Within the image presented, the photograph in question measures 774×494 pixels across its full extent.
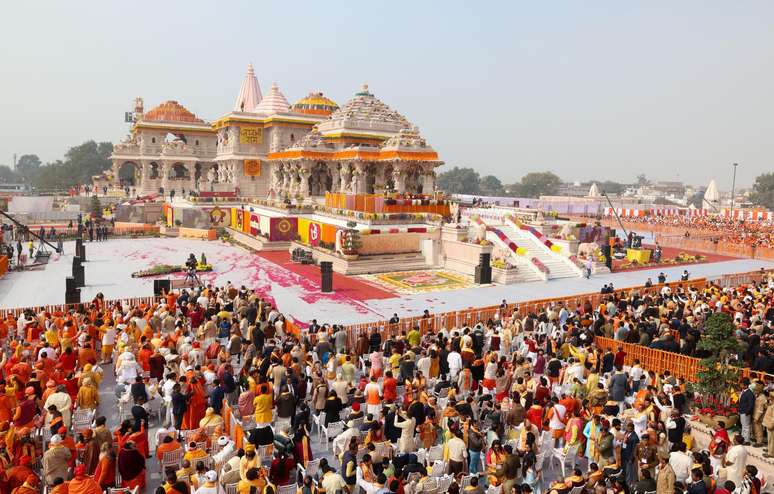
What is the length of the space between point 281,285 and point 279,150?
30941mm

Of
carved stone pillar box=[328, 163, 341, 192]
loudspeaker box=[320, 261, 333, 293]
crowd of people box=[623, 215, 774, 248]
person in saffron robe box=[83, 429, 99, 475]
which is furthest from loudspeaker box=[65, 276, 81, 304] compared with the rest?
crowd of people box=[623, 215, 774, 248]

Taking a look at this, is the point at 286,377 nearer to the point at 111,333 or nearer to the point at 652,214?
the point at 111,333

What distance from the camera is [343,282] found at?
994 inches

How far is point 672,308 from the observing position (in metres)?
17.0

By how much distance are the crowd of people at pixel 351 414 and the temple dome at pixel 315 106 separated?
1697 inches

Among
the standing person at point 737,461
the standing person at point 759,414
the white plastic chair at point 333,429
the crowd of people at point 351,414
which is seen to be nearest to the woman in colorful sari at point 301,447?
the crowd of people at point 351,414

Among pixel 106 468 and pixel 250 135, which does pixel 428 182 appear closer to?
pixel 250 135

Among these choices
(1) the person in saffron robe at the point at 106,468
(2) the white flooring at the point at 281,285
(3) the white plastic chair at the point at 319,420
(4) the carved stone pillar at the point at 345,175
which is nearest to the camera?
(1) the person in saffron robe at the point at 106,468

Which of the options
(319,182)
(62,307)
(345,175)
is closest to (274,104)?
(319,182)

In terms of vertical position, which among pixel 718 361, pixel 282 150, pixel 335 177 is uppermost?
pixel 282 150

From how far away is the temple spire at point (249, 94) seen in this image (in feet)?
214

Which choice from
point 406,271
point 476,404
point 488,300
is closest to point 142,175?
point 406,271

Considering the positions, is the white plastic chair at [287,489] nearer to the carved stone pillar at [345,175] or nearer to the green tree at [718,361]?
the green tree at [718,361]

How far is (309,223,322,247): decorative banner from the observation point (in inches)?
1259
